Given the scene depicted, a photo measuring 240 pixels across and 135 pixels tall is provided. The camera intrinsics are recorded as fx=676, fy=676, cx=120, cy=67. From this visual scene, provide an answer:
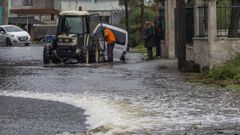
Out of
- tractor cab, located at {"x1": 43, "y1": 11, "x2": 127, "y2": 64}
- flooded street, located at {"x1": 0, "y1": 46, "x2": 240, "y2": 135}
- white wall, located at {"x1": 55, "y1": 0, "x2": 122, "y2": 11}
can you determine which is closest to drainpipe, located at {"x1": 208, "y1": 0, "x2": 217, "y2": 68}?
flooded street, located at {"x1": 0, "y1": 46, "x2": 240, "y2": 135}

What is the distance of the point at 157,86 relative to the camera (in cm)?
1872

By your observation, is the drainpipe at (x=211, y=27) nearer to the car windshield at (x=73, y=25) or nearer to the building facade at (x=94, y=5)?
the car windshield at (x=73, y=25)

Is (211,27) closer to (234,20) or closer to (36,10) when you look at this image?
(234,20)

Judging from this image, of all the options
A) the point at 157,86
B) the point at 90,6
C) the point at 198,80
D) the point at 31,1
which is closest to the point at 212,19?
the point at 198,80

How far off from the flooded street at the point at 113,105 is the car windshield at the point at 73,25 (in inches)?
274

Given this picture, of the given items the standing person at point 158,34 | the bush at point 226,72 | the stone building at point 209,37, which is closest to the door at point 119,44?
the standing person at point 158,34

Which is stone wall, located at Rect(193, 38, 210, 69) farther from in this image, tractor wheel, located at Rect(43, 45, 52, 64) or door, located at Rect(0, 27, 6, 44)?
door, located at Rect(0, 27, 6, 44)

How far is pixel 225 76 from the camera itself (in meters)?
19.6

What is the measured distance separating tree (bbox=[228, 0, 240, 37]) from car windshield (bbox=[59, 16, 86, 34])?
298 inches

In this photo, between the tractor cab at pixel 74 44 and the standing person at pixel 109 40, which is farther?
the standing person at pixel 109 40

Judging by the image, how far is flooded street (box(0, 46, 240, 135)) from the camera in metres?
11.6

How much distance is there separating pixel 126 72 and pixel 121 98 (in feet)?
26.8

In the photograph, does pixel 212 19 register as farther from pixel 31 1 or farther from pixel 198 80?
pixel 31 1

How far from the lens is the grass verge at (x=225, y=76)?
18608mm
